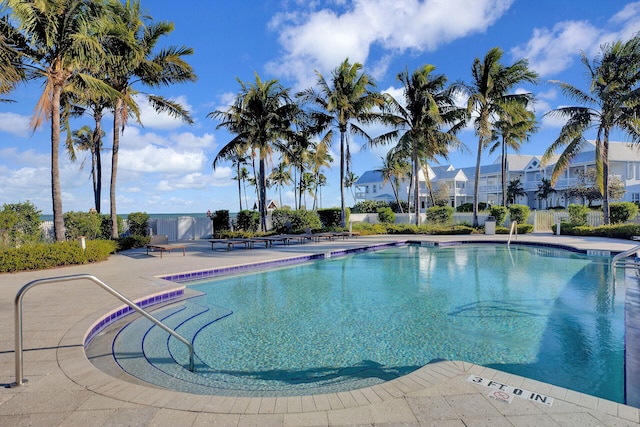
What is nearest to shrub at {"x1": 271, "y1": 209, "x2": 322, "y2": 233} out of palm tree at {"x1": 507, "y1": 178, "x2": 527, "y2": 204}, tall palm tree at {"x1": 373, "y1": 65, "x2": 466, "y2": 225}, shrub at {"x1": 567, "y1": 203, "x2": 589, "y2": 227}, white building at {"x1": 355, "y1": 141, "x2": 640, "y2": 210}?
tall palm tree at {"x1": 373, "y1": 65, "x2": 466, "y2": 225}

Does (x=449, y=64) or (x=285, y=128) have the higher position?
(x=449, y=64)

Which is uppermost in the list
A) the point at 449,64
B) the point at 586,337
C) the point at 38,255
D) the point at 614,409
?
the point at 449,64

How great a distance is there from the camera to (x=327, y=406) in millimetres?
2811

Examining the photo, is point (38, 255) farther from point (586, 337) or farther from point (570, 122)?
point (570, 122)

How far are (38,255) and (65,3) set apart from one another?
7535 mm

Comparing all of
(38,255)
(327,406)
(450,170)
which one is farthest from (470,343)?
(450,170)

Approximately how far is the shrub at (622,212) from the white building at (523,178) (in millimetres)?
16550

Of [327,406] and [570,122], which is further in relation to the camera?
[570,122]

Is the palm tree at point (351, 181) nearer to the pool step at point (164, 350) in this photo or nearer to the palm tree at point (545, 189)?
the palm tree at point (545, 189)

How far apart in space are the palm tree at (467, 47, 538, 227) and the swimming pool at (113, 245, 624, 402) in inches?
534

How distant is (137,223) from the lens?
781 inches

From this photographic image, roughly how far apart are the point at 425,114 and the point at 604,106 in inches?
354

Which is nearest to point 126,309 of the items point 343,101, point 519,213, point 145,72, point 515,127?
point 145,72

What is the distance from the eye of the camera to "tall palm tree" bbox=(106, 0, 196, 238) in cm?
1477
